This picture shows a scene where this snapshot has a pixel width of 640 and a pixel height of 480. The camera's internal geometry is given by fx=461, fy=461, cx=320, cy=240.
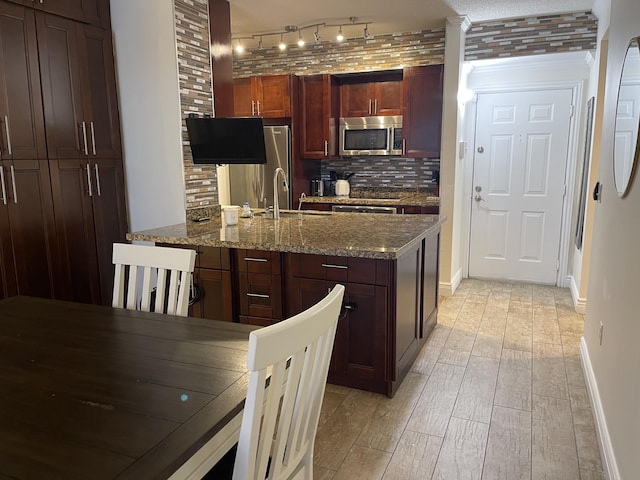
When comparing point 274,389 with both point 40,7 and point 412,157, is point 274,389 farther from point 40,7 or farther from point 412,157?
point 412,157

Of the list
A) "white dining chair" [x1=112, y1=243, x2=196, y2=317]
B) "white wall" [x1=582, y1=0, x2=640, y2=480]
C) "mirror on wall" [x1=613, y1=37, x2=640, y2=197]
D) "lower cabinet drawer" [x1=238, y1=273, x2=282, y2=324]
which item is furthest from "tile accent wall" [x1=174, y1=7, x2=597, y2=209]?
"mirror on wall" [x1=613, y1=37, x2=640, y2=197]

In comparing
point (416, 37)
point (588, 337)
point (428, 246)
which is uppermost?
point (416, 37)

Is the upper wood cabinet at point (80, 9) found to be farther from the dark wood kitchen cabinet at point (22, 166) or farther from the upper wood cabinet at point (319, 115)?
the upper wood cabinet at point (319, 115)

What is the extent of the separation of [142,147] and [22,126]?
794 mm

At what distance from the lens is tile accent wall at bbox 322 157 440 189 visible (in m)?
5.04

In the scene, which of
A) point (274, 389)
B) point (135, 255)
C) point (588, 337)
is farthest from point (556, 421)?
point (135, 255)

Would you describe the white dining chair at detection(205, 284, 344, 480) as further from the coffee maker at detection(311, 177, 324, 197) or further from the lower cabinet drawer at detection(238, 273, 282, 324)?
the coffee maker at detection(311, 177, 324, 197)

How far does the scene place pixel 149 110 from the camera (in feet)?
10.7

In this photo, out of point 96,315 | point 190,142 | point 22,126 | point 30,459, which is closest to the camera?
point 30,459

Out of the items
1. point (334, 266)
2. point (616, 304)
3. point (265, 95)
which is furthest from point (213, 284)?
point (265, 95)

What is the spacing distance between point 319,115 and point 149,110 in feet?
7.02

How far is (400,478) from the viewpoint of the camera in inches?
75.7

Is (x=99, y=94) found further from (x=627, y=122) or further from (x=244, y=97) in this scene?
(x=627, y=122)

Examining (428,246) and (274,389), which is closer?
(274,389)
